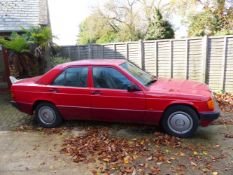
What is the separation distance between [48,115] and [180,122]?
312 cm

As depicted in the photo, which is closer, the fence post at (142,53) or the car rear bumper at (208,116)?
the car rear bumper at (208,116)

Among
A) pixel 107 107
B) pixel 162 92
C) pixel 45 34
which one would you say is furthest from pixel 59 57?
pixel 162 92

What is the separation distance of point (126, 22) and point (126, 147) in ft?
81.1

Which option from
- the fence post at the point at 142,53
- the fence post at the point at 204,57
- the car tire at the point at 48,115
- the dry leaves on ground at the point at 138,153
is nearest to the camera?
the dry leaves on ground at the point at 138,153

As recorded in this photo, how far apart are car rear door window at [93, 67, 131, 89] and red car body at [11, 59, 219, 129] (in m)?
0.08

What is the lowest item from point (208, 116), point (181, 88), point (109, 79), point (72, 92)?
point (208, 116)

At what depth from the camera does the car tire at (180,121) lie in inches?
222

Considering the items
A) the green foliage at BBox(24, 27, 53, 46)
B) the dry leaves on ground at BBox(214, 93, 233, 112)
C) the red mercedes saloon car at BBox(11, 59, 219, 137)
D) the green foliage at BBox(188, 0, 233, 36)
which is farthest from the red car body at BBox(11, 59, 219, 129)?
the green foliage at BBox(188, 0, 233, 36)

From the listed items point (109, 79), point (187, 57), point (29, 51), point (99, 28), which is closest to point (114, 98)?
point (109, 79)

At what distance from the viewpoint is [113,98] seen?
19.8ft

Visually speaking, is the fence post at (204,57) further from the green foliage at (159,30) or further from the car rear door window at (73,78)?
the green foliage at (159,30)

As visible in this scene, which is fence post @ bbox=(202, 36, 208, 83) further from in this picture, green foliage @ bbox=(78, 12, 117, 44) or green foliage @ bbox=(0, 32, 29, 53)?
green foliage @ bbox=(78, 12, 117, 44)

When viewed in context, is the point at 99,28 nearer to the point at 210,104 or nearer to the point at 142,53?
the point at 142,53

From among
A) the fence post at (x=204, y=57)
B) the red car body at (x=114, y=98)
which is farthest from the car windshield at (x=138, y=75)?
the fence post at (x=204, y=57)
